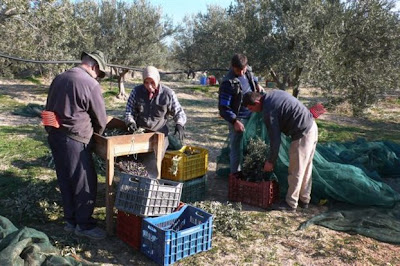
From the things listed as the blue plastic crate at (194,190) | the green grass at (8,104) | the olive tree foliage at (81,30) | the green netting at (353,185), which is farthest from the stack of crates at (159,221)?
the green grass at (8,104)

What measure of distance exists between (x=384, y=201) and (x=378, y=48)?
606 cm

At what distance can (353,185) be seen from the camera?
217 inches

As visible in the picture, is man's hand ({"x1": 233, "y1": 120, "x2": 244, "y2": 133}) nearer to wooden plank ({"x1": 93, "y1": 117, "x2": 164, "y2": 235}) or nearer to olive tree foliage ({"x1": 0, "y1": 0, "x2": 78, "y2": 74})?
wooden plank ({"x1": 93, "y1": 117, "x2": 164, "y2": 235})

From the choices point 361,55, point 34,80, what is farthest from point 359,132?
point 34,80

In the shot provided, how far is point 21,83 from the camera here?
21203mm

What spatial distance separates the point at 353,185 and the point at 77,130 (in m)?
3.89

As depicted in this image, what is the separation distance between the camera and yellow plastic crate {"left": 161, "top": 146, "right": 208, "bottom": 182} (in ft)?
16.7

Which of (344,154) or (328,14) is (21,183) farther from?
(328,14)

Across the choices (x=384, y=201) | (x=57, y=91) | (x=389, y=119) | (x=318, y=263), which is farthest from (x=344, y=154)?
(x=389, y=119)

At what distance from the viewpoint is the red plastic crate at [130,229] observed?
4141 millimetres

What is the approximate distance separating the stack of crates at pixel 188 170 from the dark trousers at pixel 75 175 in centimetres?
112

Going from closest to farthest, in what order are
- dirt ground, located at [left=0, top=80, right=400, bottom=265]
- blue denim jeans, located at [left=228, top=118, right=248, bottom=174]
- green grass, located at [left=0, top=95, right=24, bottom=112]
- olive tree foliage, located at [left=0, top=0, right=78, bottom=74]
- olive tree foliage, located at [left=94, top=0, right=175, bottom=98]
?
1. dirt ground, located at [left=0, top=80, right=400, bottom=265]
2. blue denim jeans, located at [left=228, top=118, right=248, bottom=174]
3. olive tree foliage, located at [left=0, top=0, right=78, bottom=74]
4. green grass, located at [left=0, top=95, right=24, bottom=112]
5. olive tree foliage, located at [left=94, top=0, right=175, bottom=98]

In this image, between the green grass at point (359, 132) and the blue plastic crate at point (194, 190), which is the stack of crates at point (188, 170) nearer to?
the blue plastic crate at point (194, 190)

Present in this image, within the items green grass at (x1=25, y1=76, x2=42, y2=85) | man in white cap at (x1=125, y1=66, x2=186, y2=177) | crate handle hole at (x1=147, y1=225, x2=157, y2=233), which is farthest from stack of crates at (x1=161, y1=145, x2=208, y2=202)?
green grass at (x1=25, y1=76, x2=42, y2=85)
